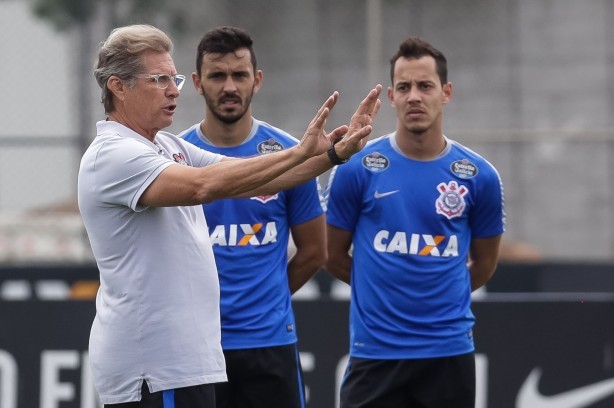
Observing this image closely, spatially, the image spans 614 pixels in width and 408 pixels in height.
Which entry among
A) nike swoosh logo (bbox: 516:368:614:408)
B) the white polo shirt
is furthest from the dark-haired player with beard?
nike swoosh logo (bbox: 516:368:614:408)

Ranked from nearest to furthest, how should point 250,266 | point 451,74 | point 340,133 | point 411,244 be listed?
point 340,133, point 250,266, point 411,244, point 451,74

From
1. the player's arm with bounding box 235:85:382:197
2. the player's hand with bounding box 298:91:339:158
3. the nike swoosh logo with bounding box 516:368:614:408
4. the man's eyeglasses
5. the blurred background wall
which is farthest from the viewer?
the blurred background wall

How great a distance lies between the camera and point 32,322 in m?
6.71

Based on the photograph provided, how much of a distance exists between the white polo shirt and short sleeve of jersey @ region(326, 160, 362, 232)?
151 cm

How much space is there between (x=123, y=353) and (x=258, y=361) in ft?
4.18

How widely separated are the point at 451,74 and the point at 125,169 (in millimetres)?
7169

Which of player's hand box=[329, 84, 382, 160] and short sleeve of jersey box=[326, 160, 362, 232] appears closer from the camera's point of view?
player's hand box=[329, 84, 382, 160]

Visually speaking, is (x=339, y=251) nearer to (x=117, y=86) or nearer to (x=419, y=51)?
(x=419, y=51)

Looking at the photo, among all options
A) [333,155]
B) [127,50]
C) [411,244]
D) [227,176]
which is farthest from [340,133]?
[411,244]

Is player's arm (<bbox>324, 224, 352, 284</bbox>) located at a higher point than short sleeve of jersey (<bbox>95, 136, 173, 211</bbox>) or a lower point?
lower

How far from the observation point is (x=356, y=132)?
12.5 ft

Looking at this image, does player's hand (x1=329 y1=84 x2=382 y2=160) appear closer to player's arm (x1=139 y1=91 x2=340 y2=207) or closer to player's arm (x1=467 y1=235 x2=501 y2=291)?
player's arm (x1=139 y1=91 x2=340 y2=207)

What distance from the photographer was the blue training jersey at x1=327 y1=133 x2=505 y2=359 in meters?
5.18

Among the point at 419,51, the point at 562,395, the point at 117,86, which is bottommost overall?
the point at 562,395
